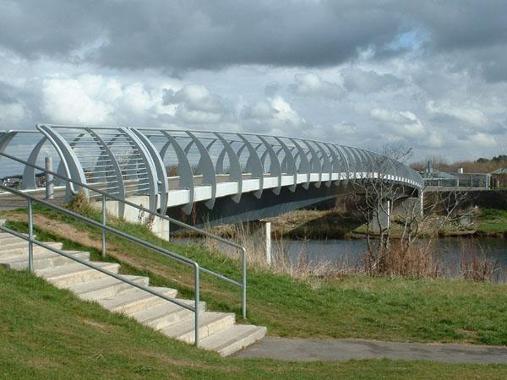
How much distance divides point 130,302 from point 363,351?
287 cm

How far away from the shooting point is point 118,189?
1412 centimetres

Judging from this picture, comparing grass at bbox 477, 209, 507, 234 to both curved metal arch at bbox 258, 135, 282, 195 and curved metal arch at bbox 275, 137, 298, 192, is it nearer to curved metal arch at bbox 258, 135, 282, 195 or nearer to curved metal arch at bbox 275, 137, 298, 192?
curved metal arch at bbox 275, 137, 298, 192

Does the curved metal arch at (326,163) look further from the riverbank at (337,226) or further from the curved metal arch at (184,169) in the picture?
the riverbank at (337,226)

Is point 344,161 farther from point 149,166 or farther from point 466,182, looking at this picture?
point 466,182

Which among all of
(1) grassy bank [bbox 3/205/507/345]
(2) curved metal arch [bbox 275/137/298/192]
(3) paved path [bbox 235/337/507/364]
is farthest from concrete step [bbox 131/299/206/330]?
(2) curved metal arch [bbox 275/137/298/192]

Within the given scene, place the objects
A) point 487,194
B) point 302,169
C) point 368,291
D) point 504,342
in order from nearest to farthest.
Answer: point 504,342
point 368,291
point 302,169
point 487,194

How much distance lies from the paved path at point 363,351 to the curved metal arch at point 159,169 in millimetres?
5845

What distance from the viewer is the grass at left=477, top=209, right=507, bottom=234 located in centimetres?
5357

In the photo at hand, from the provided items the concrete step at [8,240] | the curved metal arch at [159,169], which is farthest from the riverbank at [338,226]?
the concrete step at [8,240]

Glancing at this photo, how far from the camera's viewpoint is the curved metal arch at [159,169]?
1516cm

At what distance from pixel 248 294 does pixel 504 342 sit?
13.2ft

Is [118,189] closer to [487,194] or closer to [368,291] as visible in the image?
[368,291]

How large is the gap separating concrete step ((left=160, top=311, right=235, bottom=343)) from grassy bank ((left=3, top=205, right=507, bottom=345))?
693 mm

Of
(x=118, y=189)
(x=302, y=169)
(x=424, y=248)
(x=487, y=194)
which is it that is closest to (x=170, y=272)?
(x=118, y=189)
